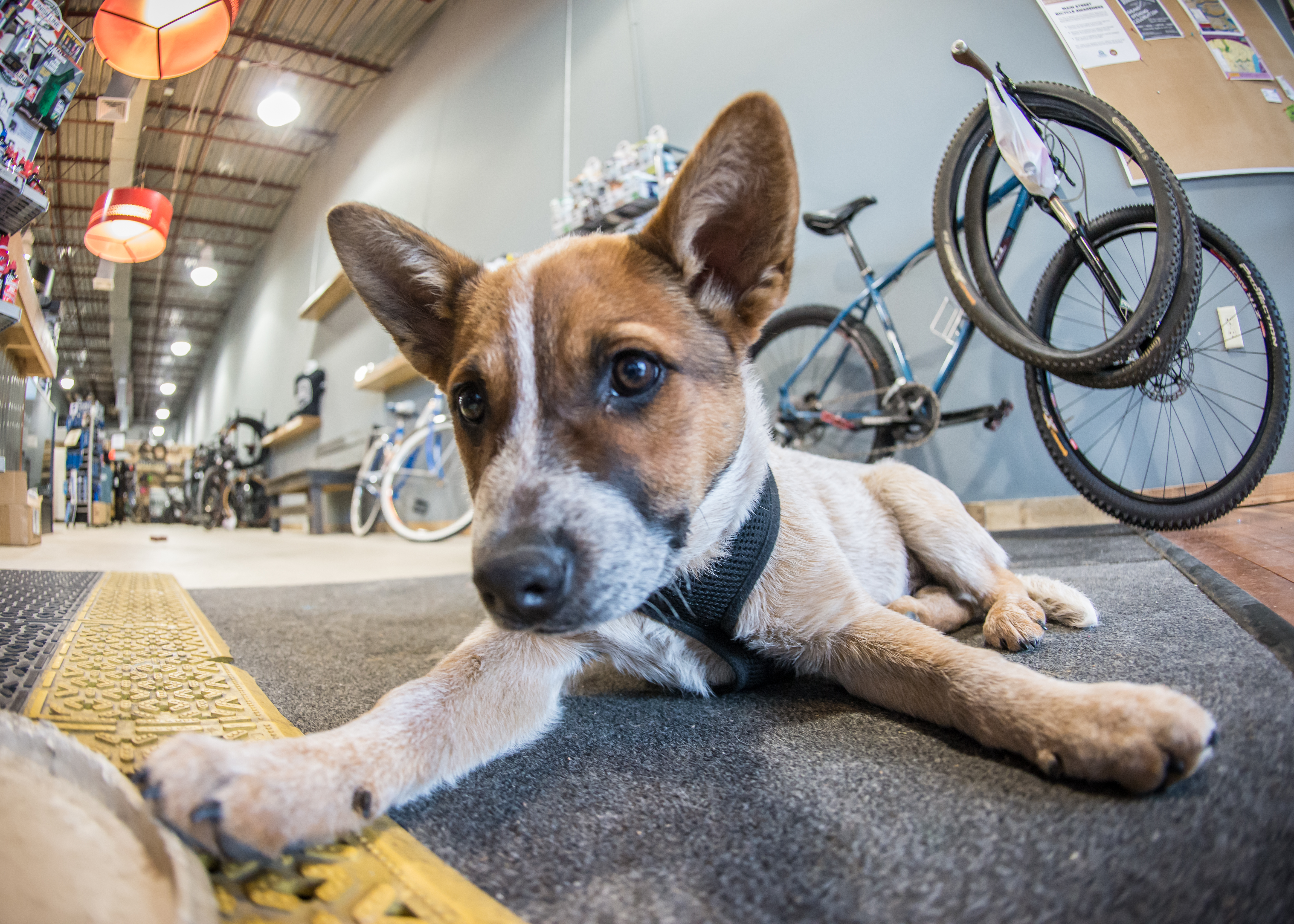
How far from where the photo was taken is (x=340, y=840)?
0.73 metres

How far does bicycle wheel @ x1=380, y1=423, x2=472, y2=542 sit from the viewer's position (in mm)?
6609

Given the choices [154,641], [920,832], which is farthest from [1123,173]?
[154,641]

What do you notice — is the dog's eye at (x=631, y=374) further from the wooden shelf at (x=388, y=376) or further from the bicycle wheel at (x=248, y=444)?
the bicycle wheel at (x=248, y=444)

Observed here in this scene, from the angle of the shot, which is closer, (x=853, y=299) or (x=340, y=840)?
(x=340, y=840)

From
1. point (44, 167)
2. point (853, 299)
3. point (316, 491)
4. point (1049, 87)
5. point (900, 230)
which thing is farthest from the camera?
point (316, 491)

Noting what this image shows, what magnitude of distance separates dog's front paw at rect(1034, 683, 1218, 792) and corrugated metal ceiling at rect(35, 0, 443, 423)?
82.6 inches

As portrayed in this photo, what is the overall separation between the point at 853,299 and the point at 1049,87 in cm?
170

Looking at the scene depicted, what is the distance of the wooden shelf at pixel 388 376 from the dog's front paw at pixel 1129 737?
731cm

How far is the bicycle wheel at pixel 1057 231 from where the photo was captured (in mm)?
2018

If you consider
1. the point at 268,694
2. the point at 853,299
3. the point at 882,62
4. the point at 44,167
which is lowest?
the point at 268,694

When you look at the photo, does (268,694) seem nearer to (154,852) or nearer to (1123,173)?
(154,852)

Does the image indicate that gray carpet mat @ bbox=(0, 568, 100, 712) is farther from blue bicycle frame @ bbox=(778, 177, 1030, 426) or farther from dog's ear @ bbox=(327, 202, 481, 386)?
blue bicycle frame @ bbox=(778, 177, 1030, 426)

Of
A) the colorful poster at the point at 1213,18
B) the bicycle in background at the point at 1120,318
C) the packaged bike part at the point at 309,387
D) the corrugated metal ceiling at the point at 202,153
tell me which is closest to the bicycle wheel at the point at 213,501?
the packaged bike part at the point at 309,387

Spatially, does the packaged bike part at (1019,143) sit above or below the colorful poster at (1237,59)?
below
